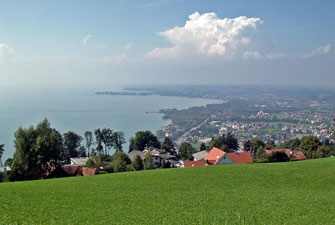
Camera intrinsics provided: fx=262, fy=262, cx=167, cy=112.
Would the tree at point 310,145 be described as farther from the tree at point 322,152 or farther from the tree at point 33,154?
the tree at point 33,154

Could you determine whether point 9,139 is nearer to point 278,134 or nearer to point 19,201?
point 19,201

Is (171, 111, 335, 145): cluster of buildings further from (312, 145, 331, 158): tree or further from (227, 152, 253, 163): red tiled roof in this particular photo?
(227, 152, 253, 163): red tiled roof

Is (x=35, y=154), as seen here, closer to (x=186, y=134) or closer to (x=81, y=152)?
(x=81, y=152)

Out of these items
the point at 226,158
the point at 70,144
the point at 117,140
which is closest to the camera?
the point at 226,158

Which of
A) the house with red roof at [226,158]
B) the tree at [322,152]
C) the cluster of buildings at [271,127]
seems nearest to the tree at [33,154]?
the house with red roof at [226,158]

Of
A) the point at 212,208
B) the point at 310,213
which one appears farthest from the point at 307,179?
the point at 212,208

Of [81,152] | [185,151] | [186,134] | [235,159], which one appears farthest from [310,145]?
[186,134]
